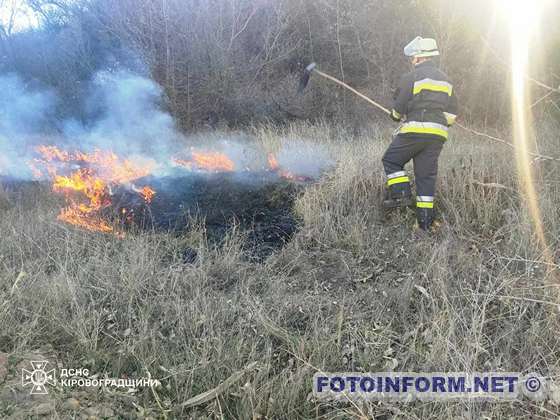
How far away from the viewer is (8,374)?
2441mm

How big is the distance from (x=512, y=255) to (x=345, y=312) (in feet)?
5.81

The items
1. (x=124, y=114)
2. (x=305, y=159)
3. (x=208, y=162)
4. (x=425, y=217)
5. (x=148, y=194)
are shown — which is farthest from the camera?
(x=124, y=114)

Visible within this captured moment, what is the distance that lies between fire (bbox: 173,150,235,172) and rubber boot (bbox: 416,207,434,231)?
3279 millimetres

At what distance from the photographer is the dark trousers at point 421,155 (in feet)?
15.3

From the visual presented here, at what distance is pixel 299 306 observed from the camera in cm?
330

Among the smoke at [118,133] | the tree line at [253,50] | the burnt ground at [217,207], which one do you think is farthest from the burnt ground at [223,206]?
the tree line at [253,50]

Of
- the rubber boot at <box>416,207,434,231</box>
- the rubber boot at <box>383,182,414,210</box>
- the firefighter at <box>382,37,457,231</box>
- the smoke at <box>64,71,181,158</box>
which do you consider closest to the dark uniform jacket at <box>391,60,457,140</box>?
the firefighter at <box>382,37,457,231</box>

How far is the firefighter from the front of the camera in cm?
454

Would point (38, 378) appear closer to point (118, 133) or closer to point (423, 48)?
point (423, 48)

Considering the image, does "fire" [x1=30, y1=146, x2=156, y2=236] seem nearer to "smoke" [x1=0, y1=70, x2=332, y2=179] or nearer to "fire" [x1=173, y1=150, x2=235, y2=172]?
"smoke" [x1=0, y1=70, x2=332, y2=179]

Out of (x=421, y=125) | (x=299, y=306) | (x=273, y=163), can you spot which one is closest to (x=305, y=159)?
(x=273, y=163)

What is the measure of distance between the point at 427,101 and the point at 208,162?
3885mm

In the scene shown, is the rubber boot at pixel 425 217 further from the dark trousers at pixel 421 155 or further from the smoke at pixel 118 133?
the smoke at pixel 118 133

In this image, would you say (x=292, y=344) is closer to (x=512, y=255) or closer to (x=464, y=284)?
(x=464, y=284)
